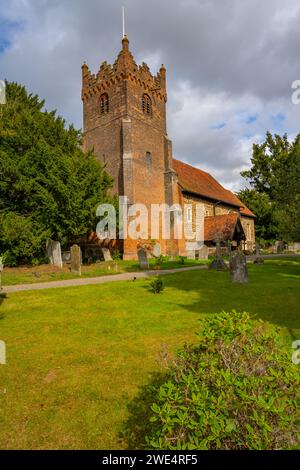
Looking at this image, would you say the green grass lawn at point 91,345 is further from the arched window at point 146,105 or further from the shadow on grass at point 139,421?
the arched window at point 146,105

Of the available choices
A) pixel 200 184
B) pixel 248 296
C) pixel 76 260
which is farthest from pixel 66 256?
pixel 200 184

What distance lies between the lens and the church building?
28.1m

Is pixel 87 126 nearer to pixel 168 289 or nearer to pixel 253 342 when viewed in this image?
pixel 168 289

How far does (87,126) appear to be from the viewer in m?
31.8

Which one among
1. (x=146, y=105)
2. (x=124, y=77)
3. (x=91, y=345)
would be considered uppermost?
(x=124, y=77)

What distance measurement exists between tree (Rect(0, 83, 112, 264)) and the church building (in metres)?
5.88

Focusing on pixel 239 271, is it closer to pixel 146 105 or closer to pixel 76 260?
pixel 76 260

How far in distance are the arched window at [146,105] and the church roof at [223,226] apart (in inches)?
523

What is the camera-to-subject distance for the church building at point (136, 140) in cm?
2808

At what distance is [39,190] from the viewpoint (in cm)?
2028

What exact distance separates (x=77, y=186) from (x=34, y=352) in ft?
53.3

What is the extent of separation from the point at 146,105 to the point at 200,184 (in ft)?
37.5

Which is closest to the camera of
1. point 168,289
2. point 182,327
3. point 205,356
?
point 205,356
